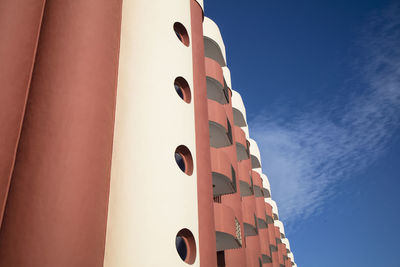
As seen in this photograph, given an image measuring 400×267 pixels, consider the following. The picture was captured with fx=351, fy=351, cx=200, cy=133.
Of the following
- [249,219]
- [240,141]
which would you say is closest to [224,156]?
[249,219]

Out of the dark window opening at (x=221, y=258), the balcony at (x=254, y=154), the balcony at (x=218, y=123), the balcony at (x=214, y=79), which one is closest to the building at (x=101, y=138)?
the balcony at (x=218, y=123)

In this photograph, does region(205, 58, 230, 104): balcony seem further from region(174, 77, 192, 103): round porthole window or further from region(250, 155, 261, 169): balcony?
region(250, 155, 261, 169): balcony

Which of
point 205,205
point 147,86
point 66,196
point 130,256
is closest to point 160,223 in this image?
point 130,256

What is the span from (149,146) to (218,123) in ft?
29.9

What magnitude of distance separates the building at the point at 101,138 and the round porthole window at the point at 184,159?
0.25 feet

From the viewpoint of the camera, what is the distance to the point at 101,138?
335 inches

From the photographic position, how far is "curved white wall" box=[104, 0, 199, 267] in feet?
32.0

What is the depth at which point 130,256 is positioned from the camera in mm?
9352

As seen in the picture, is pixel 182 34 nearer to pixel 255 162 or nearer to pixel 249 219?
pixel 249 219

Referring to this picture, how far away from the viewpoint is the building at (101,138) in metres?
7.27

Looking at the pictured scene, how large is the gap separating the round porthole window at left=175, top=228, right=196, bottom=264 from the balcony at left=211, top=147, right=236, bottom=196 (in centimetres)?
600

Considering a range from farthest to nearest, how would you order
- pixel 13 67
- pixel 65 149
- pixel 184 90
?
pixel 184 90 → pixel 13 67 → pixel 65 149

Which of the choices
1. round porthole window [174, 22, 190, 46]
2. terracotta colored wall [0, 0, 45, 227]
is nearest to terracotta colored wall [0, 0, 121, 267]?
terracotta colored wall [0, 0, 45, 227]

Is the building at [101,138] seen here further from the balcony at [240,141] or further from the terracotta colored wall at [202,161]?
the balcony at [240,141]
